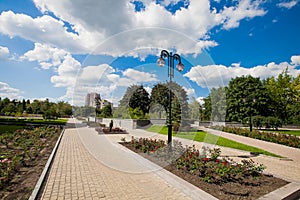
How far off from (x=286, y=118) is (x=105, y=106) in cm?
3434

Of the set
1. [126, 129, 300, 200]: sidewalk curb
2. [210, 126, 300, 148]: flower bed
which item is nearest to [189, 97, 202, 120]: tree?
[210, 126, 300, 148]: flower bed

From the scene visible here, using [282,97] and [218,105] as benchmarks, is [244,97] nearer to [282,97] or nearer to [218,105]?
[218,105]

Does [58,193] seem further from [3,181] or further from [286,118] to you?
[286,118]

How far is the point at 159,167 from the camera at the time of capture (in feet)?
18.1

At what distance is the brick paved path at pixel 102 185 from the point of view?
3.84 metres

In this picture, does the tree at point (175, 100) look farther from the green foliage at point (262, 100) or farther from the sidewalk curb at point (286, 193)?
the sidewalk curb at point (286, 193)

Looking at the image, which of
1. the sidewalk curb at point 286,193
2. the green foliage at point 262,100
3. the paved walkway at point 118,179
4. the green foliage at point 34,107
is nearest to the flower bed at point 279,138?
the paved walkway at point 118,179

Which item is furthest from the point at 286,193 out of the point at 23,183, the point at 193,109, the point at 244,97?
the point at 244,97

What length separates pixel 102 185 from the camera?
4406 millimetres

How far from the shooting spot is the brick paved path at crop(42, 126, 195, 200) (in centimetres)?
384

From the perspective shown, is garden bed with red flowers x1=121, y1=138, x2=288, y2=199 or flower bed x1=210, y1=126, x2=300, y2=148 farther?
flower bed x1=210, y1=126, x2=300, y2=148

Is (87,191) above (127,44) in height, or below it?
below

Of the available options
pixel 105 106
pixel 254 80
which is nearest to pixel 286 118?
pixel 254 80

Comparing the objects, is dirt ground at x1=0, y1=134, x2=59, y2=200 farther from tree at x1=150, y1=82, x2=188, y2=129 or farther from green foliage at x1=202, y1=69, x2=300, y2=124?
green foliage at x1=202, y1=69, x2=300, y2=124
